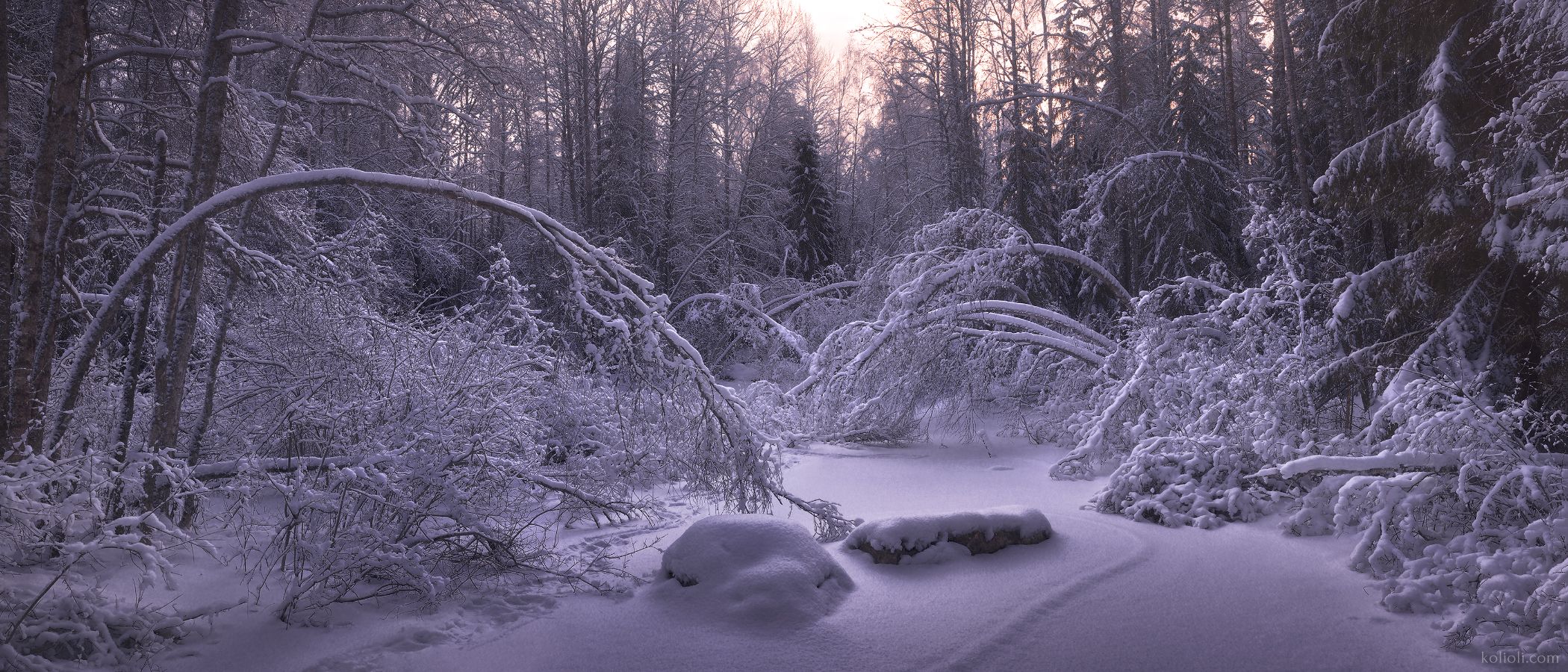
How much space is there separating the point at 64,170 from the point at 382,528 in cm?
280

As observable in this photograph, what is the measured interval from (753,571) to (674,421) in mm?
1434

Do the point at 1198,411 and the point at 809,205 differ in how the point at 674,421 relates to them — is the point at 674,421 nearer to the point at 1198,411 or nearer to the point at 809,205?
the point at 1198,411

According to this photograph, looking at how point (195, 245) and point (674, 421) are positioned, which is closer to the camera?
point (195, 245)

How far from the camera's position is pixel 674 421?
615 cm

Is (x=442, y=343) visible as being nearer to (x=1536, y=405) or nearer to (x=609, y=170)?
(x=1536, y=405)

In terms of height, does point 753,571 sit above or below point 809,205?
below

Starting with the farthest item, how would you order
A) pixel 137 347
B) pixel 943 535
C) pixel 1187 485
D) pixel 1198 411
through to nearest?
pixel 1198 411, pixel 1187 485, pixel 943 535, pixel 137 347

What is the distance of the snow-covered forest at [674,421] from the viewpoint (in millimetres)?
4461

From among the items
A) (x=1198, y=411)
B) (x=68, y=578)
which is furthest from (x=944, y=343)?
(x=68, y=578)

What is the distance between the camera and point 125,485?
511 cm

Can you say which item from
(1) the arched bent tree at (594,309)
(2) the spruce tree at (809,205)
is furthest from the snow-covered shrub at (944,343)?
(2) the spruce tree at (809,205)

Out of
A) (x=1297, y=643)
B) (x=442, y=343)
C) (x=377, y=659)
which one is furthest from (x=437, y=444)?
(x=1297, y=643)

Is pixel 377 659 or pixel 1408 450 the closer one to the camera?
pixel 377 659

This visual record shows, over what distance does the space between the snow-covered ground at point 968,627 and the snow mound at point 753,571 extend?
0.09 meters
